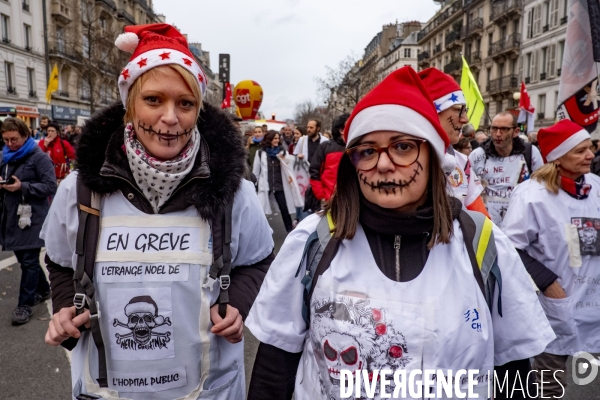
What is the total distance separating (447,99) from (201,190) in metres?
1.82

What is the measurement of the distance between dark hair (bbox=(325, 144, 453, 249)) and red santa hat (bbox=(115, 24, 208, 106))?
0.77 m

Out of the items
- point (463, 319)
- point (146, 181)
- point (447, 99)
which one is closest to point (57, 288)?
point (146, 181)

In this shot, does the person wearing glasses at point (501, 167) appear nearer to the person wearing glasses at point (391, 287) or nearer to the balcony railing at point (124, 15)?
the person wearing glasses at point (391, 287)

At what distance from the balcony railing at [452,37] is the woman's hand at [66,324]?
5152cm

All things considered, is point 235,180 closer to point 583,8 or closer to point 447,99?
point 447,99

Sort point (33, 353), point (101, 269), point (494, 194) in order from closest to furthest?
point (101, 269)
point (33, 353)
point (494, 194)

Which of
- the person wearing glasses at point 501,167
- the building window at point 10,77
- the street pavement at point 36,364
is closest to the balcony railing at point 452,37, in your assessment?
the building window at point 10,77

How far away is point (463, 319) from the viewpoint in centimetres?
144

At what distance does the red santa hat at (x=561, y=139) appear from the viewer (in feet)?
10.6

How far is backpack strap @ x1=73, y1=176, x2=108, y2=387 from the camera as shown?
180cm

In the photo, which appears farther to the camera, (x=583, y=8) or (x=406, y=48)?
(x=406, y=48)

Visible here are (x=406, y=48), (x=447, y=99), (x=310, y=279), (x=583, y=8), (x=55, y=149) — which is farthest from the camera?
(x=406, y=48)

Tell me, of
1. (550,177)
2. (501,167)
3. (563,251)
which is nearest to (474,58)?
(501,167)

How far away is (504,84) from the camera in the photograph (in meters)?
38.2
